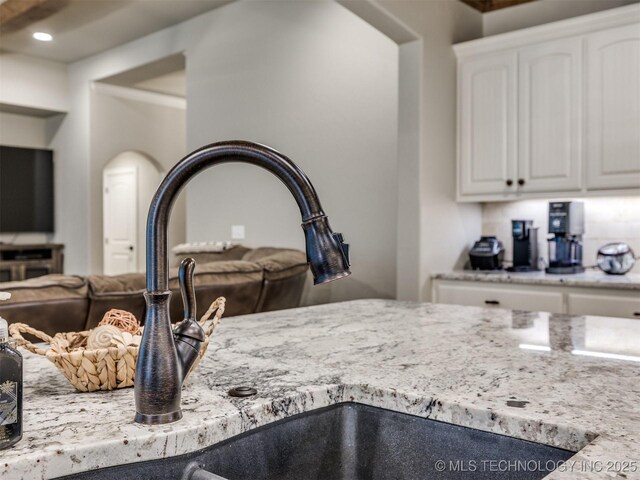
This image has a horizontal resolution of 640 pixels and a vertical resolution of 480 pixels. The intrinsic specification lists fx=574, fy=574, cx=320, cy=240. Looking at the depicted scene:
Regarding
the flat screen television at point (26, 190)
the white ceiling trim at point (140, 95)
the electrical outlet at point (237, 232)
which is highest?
the white ceiling trim at point (140, 95)

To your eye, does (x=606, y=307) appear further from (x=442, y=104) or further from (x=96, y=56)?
(x=96, y=56)

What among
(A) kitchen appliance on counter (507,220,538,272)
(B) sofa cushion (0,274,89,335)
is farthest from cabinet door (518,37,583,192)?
(B) sofa cushion (0,274,89,335)

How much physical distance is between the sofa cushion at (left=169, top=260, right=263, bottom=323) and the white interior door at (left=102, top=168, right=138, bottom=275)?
Answer: 15.0 ft

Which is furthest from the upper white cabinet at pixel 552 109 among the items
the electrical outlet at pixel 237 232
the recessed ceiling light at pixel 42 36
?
the recessed ceiling light at pixel 42 36

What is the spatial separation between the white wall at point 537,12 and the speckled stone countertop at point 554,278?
5.66ft

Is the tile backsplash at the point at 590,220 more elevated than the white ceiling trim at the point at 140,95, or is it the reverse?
the white ceiling trim at the point at 140,95

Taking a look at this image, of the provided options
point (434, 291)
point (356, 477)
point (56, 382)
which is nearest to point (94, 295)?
point (56, 382)

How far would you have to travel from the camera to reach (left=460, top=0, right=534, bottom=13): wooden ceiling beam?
4086mm

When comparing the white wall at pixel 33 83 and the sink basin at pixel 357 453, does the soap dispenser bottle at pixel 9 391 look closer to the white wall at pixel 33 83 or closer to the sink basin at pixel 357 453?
the sink basin at pixel 357 453

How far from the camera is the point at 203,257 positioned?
470 cm

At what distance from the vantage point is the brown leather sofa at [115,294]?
215 cm

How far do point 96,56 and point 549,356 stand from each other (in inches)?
261

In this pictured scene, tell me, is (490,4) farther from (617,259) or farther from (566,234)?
(617,259)

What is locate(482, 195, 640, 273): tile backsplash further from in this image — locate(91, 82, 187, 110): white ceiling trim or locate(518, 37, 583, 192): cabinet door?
locate(91, 82, 187, 110): white ceiling trim
